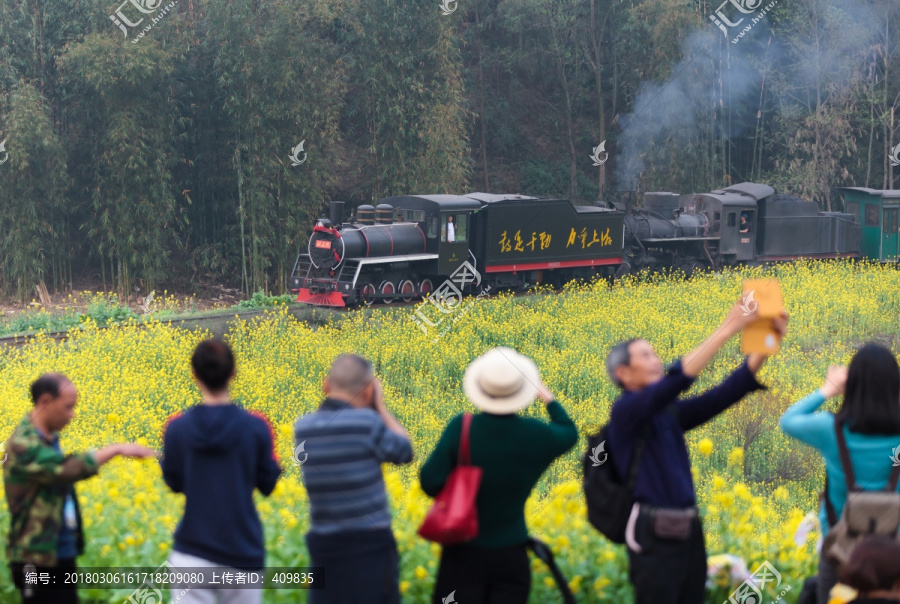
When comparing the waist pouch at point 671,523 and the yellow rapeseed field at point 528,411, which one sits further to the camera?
the yellow rapeseed field at point 528,411

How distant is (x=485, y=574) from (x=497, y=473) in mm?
400

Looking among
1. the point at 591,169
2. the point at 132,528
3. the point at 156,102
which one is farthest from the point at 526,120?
the point at 132,528

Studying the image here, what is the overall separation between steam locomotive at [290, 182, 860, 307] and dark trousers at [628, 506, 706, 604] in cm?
1235

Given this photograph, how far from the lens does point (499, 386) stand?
135 inches

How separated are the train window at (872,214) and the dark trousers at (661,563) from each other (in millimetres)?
22005

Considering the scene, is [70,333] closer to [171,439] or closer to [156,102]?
[156,102]

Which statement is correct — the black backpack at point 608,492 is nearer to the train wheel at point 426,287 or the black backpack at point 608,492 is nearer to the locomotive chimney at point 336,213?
the locomotive chimney at point 336,213

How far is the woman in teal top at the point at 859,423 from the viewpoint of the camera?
3.42 meters

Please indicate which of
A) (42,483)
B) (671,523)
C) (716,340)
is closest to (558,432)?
(671,523)

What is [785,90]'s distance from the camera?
30.7 meters

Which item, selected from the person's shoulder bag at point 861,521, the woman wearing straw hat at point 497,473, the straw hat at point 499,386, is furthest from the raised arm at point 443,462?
the person's shoulder bag at point 861,521

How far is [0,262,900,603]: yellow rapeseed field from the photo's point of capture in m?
4.24

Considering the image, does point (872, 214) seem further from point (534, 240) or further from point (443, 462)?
point (443, 462)

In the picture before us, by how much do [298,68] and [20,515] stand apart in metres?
19.1
